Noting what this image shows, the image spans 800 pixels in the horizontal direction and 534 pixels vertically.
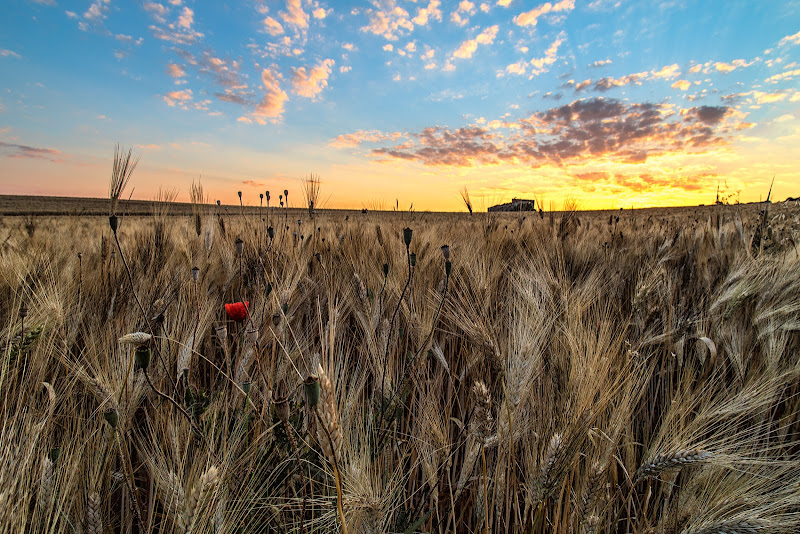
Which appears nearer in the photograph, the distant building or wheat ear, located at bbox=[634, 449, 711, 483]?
wheat ear, located at bbox=[634, 449, 711, 483]

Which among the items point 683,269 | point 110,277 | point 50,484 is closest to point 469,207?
point 683,269

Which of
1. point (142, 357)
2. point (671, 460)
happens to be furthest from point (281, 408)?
point (671, 460)

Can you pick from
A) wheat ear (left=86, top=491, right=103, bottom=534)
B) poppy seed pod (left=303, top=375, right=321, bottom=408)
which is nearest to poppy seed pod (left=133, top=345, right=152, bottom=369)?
wheat ear (left=86, top=491, right=103, bottom=534)

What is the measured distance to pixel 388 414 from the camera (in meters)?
1.06

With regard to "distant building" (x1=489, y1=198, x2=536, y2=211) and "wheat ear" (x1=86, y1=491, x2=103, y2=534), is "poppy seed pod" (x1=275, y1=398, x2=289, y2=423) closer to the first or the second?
"wheat ear" (x1=86, y1=491, x2=103, y2=534)

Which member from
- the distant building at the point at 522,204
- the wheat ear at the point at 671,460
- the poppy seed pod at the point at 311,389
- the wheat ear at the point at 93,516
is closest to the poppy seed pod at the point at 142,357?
the wheat ear at the point at 93,516

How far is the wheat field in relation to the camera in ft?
2.37

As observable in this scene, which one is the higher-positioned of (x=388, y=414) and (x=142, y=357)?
(x=142, y=357)

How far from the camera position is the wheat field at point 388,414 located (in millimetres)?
723

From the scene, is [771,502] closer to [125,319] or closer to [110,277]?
[125,319]

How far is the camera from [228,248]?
89.4 inches

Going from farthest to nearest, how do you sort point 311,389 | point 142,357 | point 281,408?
1. point 142,357
2. point 281,408
3. point 311,389

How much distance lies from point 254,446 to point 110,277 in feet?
5.41

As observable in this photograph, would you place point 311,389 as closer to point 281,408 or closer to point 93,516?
point 281,408
